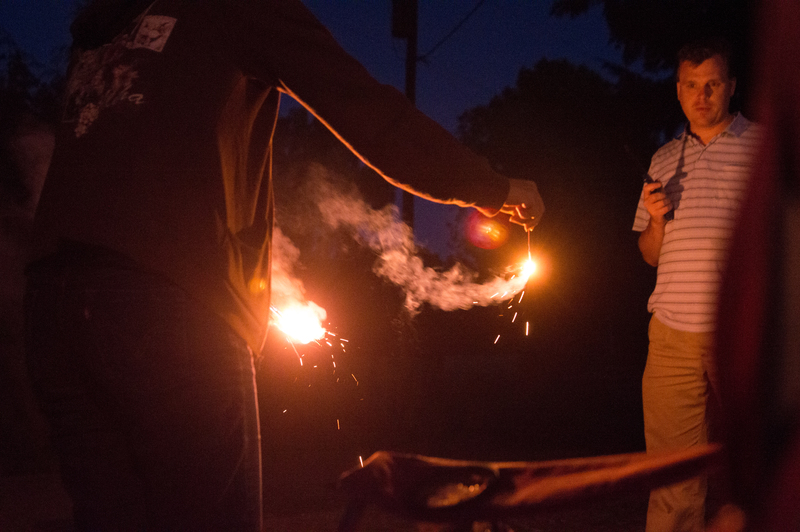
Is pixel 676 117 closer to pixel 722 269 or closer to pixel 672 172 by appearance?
pixel 672 172

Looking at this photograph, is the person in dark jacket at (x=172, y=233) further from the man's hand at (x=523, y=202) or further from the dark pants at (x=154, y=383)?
the man's hand at (x=523, y=202)

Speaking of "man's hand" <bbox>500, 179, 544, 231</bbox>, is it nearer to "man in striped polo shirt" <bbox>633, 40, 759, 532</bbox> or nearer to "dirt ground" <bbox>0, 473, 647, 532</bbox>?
"man in striped polo shirt" <bbox>633, 40, 759, 532</bbox>

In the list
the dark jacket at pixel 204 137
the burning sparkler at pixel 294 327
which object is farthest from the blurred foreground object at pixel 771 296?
the burning sparkler at pixel 294 327

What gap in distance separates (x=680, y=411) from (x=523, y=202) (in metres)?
1.98

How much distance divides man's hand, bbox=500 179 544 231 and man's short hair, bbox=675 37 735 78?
2.04 meters

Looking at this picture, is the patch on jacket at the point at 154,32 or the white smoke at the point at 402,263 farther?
the white smoke at the point at 402,263

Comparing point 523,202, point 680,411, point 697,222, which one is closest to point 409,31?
point 697,222

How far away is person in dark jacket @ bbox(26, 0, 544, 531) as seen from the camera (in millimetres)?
1328

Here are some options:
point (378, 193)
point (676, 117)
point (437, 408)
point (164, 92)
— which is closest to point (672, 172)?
point (164, 92)

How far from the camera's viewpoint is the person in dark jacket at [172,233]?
1328mm

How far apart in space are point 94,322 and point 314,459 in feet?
20.0

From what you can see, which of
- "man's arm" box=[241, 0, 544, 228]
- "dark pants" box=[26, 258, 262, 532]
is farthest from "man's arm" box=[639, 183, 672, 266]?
"dark pants" box=[26, 258, 262, 532]

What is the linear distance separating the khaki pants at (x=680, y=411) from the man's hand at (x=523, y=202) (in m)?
1.69

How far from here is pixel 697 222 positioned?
319cm
